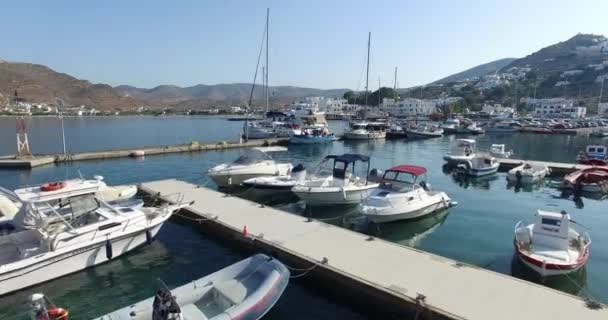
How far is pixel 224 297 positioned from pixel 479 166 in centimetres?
2812

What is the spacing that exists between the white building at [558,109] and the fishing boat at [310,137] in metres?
102

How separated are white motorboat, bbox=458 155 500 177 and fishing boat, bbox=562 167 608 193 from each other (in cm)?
563

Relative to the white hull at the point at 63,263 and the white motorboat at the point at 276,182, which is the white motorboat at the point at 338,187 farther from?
the white hull at the point at 63,263

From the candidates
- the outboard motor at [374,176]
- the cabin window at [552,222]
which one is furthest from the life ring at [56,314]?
the outboard motor at [374,176]

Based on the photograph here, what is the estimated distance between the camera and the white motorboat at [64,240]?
10.5 m

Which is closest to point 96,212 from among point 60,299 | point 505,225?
point 60,299

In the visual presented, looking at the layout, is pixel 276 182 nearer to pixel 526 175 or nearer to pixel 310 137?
pixel 526 175

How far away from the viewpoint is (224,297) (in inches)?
355

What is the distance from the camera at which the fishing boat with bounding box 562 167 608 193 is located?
997 inches

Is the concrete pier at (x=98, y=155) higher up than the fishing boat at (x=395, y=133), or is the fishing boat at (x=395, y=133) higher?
the fishing boat at (x=395, y=133)

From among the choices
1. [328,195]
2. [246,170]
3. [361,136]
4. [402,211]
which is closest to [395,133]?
[361,136]

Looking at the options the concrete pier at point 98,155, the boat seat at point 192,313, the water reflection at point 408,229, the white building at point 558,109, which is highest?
the white building at point 558,109

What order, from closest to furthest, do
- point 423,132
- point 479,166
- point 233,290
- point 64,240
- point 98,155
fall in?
1. point 233,290
2. point 64,240
3. point 479,166
4. point 98,155
5. point 423,132

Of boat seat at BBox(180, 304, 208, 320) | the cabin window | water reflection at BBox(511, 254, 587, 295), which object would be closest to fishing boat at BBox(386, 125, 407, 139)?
the cabin window
